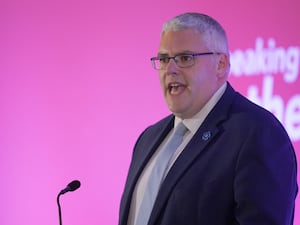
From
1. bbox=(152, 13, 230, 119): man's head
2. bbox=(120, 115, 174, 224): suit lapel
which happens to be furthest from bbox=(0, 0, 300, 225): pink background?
bbox=(152, 13, 230, 119): man's head

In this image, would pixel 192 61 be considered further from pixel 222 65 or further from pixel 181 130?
pixel 181 130

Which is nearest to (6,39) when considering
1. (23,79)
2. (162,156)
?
(23,79)

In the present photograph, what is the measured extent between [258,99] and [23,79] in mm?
1224

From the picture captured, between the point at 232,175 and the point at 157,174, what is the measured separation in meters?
0.25

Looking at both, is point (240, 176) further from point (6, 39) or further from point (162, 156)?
point (6, 39)

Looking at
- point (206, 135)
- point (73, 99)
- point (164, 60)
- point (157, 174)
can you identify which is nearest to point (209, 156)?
point (206, 135)

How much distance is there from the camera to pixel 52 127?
6.95 ft

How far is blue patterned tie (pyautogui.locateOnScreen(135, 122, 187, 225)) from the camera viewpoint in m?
1.34

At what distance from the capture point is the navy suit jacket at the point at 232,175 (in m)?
1.13

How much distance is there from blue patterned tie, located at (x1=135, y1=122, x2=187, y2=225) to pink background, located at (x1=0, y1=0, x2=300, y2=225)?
0.84 m

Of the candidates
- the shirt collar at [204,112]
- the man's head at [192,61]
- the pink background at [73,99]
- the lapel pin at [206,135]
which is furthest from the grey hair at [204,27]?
the pink background at [73,99]

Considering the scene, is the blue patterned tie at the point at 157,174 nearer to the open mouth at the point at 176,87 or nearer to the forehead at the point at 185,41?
the open mouth at the point at 176,87

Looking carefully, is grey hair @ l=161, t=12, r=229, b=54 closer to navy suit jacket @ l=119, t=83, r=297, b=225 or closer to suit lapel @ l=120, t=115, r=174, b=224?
navy suit jacket @ l=119, t=83, r=297, b=225

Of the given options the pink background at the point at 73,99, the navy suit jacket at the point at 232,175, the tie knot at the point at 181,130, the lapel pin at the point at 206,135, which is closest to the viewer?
the navy suit jacket at the point at 232,175
